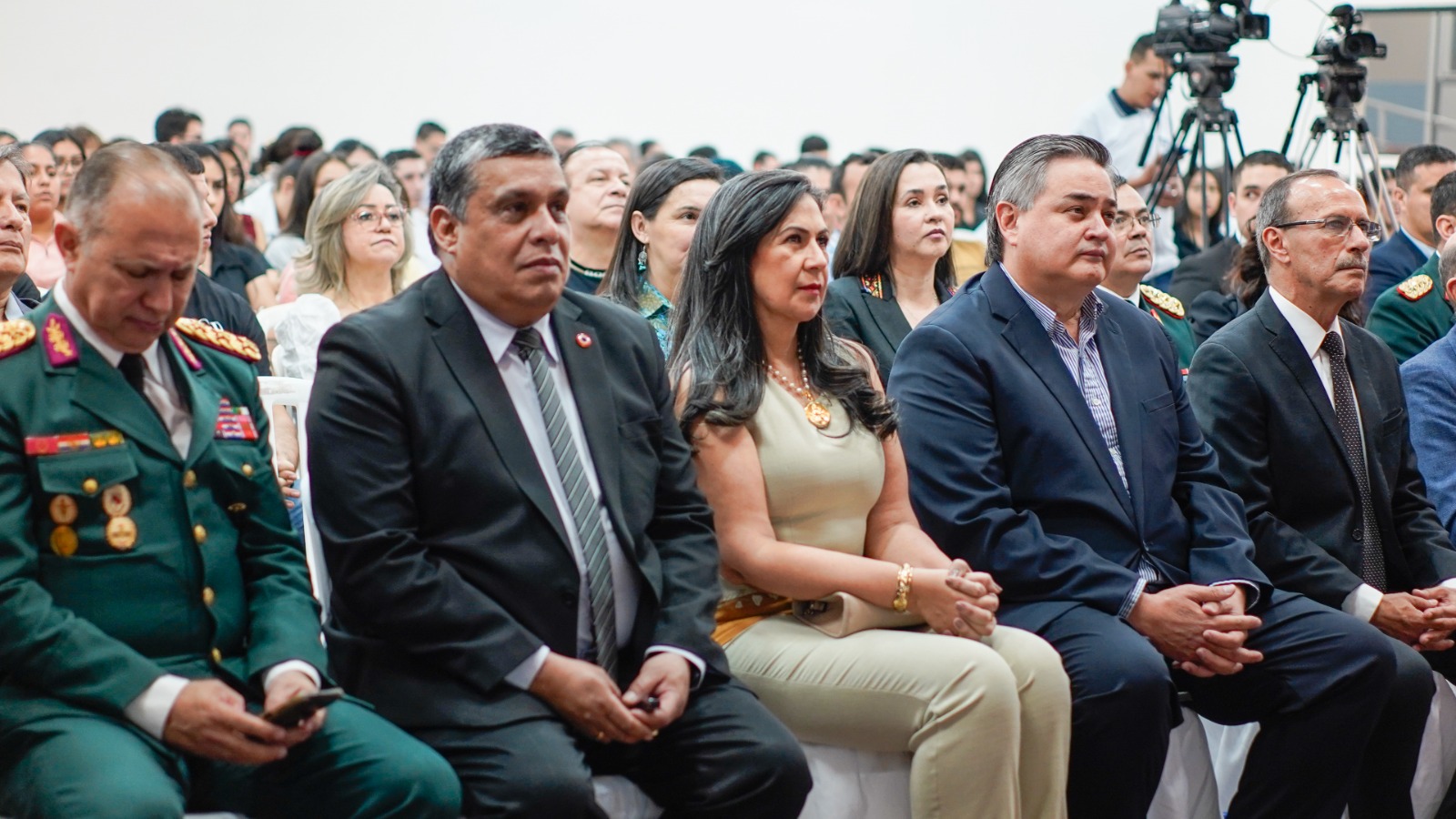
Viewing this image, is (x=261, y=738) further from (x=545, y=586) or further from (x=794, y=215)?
(x=794, y=215)

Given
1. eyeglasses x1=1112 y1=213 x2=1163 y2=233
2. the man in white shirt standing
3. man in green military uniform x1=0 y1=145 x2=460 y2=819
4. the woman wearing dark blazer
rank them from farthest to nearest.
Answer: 1. the man in white shirt standing
2. eyeglasses x1=1112 y1=213 x2=1163 y2=233
3. the woman wearing dark blazer
4. man in green military uniform x1=0 y1=145 x2=460 y2=819

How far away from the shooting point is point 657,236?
343 cm

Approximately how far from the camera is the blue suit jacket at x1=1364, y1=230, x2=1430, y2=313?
472 cm

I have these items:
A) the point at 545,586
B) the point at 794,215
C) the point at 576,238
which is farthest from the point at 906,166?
the point at 545,586

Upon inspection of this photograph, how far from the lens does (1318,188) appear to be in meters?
3.02

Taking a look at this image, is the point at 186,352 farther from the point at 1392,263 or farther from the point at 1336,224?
the point at 1392,263

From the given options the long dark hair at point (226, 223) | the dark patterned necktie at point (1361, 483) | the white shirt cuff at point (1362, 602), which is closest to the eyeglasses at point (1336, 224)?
the dark patterned necktie at point (1361, 483)

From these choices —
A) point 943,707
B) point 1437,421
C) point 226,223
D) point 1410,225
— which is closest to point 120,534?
point 943,707

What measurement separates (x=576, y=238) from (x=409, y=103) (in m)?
5.28

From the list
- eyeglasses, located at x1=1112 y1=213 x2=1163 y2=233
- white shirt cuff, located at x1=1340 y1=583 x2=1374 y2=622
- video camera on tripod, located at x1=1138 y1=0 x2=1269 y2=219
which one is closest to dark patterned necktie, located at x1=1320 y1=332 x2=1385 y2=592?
white shirt cuff, located at x1=1340 y1=583 x2=1374 y2=622

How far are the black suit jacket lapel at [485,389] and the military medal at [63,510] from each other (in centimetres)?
51

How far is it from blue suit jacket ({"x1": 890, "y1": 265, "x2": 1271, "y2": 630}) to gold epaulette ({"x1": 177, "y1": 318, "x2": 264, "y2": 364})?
1.11 m

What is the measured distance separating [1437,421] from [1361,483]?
37 cm

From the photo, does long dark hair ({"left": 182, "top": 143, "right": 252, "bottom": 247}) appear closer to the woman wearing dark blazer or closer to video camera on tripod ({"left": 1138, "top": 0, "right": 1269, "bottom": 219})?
the woman wearing dark blazer
